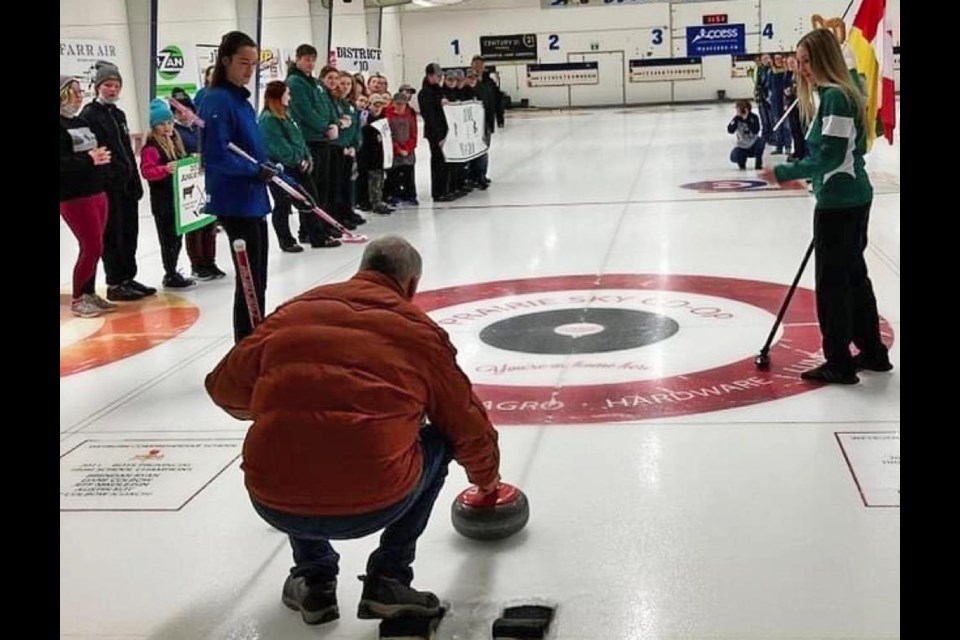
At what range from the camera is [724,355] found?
5180 mm

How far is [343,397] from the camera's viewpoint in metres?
2.37

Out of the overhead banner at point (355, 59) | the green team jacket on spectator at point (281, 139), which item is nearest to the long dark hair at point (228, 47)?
the green team jacket on spectator at point (281, 139)

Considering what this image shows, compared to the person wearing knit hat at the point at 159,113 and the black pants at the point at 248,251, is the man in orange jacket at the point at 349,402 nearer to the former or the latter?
the black pants at the point at 248,251

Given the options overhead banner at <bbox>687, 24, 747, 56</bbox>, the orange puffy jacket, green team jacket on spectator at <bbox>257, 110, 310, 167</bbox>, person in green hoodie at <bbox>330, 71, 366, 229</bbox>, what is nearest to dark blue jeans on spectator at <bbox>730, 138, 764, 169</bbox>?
person in green hoodie at <bbox>330, 71, 366, 229</bbox>

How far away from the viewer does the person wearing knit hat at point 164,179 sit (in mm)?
7672

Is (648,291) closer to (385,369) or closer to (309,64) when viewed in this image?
(309,64)

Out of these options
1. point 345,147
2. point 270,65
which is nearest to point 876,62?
point 345,147

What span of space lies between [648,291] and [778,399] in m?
2.39

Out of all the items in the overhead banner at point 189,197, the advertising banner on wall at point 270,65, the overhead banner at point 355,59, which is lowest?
the overhead banner at point 189,197

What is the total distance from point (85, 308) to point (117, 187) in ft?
2.86

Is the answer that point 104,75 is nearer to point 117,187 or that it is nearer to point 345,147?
point 117,187

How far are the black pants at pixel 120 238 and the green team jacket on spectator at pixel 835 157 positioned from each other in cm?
476

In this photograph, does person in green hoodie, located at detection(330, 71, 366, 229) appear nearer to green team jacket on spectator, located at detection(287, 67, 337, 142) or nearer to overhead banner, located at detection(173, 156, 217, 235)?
green team jacket on spectator, located at detection(287, 67, 337, 142)

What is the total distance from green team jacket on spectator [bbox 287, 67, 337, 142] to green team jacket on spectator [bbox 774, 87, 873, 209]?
5.63 metres
